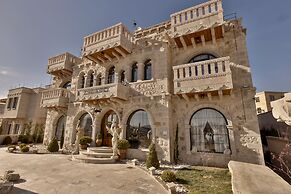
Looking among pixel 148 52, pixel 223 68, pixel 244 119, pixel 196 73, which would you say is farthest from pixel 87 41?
pixel 244 119

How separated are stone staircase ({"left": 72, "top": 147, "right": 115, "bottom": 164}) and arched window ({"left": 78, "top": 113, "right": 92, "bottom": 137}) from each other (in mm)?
3423

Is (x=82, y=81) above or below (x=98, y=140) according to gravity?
above

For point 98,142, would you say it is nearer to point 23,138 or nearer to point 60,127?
point 60,127

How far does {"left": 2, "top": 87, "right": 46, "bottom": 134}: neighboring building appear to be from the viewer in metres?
22.9

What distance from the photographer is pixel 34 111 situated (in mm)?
23172


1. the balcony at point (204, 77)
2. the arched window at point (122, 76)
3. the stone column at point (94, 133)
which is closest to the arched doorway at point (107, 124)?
the stone column at point (94, 133)

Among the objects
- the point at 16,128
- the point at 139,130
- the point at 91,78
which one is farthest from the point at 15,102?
the point at 139,130

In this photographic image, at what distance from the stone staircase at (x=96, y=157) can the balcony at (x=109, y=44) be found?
28.1 feet

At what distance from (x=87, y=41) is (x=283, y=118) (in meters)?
16.0

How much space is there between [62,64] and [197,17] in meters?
15.8

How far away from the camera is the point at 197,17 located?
11.4 m

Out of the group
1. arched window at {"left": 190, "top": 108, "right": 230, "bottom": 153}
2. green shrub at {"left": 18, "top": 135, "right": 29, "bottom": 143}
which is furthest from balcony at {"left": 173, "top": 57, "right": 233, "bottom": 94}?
green shrub at {"left": 18, "top": 135, "right": 29, "bottom": 143}

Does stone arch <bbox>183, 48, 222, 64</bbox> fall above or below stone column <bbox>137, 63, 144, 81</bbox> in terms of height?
above

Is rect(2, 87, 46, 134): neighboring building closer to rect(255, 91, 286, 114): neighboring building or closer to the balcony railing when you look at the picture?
the balcony railing
